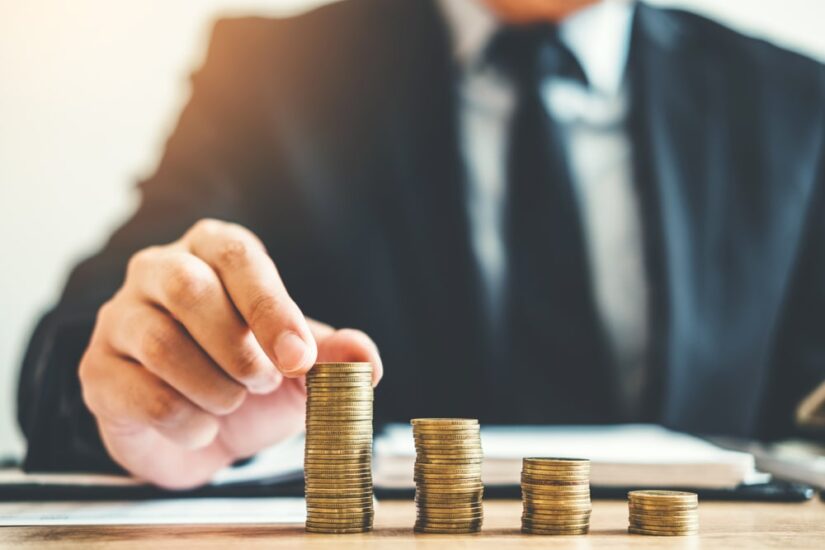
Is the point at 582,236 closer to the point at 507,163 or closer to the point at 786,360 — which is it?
the point at 507,163

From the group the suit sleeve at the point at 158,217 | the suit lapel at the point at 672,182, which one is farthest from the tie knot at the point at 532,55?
the suit sleeve at the point at 158,217

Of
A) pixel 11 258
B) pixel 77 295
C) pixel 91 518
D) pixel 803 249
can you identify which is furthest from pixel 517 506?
pixel 11 258

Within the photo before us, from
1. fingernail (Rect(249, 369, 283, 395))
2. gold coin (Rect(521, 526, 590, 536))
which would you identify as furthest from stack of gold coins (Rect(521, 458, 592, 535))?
fingernail (Rect(249, 369, 283, 395))

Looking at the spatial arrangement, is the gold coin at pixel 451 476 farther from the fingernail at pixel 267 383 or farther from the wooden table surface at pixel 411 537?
the fingernail at pixel 267 383

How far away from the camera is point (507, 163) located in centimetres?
207

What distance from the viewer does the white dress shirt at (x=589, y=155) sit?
6.88 feet

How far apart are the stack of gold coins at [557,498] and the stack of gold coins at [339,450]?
16 cm

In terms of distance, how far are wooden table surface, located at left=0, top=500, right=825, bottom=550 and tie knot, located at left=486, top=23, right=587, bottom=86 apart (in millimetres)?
1420

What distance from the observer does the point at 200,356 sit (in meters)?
0.94

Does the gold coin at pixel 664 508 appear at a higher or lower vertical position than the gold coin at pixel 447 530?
higher

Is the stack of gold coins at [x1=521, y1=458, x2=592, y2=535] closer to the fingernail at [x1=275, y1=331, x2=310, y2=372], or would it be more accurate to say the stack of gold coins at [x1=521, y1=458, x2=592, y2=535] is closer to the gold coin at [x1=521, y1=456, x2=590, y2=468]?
the gold coin at [x1=521, y1=456, x2=590, y2=468]

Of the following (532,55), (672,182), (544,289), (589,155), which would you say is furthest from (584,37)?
(544,289)

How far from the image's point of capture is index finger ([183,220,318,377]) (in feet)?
2.67

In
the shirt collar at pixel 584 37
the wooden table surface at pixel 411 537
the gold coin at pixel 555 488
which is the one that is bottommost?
the wooden table surface at pixel 411 537
